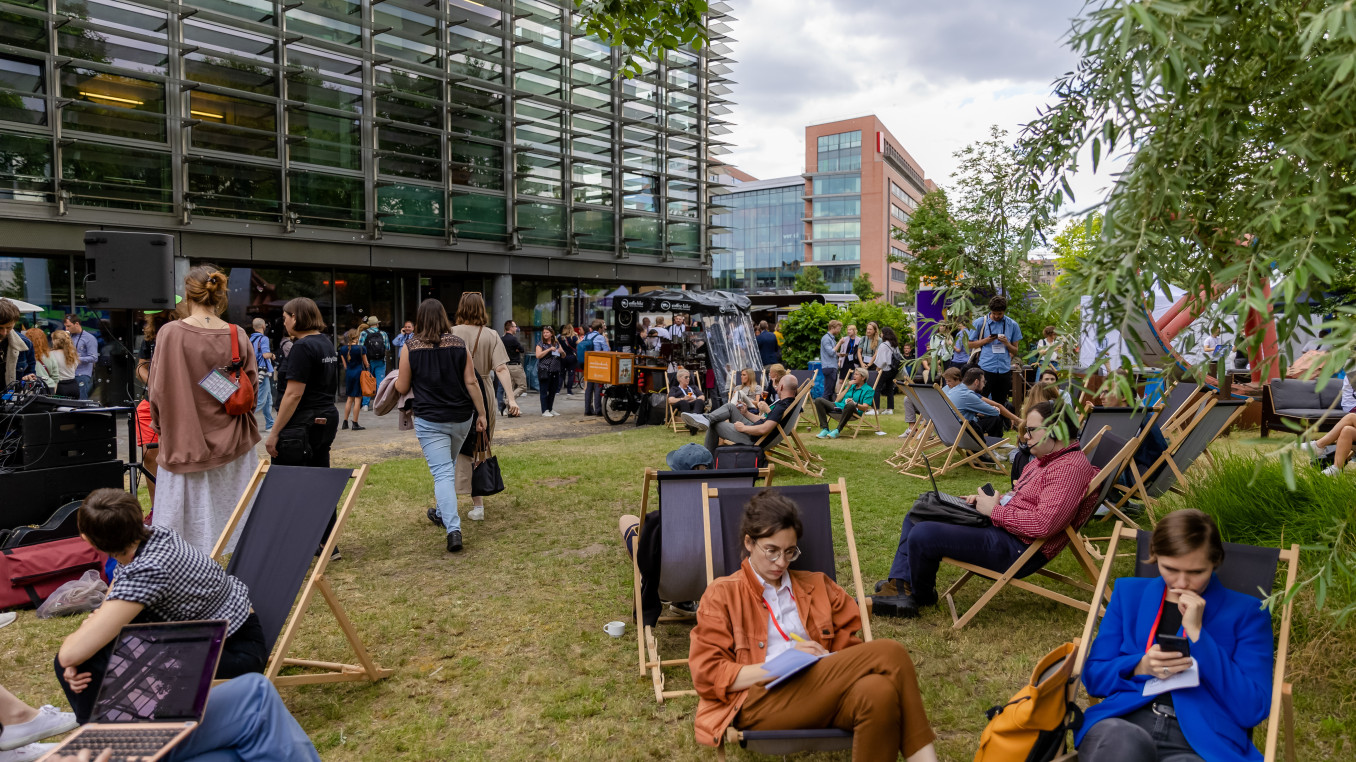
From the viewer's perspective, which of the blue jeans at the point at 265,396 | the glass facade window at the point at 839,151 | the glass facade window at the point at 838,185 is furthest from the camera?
the glass facade window at the point at 838,185

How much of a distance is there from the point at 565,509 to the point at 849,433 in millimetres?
5269

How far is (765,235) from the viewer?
9019cm

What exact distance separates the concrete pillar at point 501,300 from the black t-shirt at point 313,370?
1798cm

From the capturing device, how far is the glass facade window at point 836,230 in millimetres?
82375

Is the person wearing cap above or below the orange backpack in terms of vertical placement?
above

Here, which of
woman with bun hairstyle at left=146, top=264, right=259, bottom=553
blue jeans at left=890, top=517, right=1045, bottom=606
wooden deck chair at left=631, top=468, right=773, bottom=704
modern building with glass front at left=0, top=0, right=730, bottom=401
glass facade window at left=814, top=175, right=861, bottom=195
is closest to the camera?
wooden deck chair at left=631, top=468, right=773, bottom=704

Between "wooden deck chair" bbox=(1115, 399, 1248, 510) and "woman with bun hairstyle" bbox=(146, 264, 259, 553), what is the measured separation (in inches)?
212

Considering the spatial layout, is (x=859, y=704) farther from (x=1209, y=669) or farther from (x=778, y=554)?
(x=1209, y=669)

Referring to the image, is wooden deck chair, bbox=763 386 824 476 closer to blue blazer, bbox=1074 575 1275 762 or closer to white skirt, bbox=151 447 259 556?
white skirt, bbox=151 447 259 556

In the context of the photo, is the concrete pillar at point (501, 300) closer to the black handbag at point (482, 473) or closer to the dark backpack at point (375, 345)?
the dark backpack at point (375, 345)

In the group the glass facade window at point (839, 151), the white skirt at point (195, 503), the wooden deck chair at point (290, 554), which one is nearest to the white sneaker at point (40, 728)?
the wooden deck chair at point (290, 554)

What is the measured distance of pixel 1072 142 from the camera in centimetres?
205

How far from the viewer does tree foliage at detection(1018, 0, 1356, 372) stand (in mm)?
1419

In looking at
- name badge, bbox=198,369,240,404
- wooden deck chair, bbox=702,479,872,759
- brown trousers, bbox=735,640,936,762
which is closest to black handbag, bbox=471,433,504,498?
name badge, bbox=198,369,240,404
